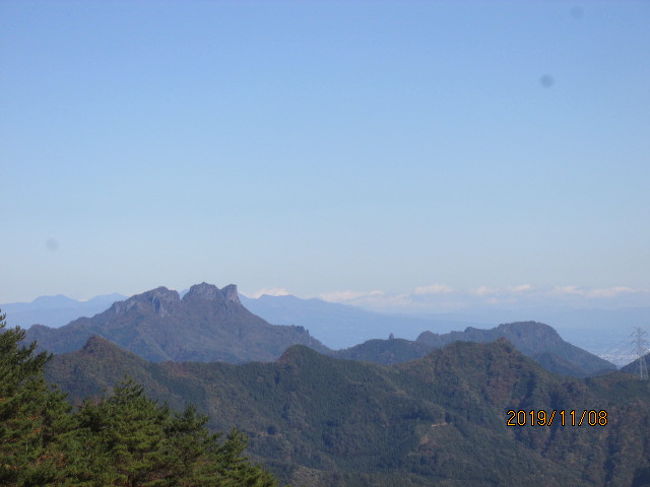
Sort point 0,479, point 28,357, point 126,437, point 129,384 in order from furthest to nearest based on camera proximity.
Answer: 1. point 129,384
2. point 28,357
3. point 126,437
4. point 0,479

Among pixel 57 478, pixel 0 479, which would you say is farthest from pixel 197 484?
pixel 0 479

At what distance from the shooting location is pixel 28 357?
76.8 m

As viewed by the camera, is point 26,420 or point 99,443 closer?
point 26,420

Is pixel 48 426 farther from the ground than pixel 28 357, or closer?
closer

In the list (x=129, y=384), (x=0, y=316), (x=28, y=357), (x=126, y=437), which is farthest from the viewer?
(x=129, y=384)

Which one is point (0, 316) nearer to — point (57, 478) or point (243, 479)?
point (57, 478)

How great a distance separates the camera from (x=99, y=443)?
66500mm

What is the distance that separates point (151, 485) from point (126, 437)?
4.75 meters

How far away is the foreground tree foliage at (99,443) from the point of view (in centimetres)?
5762

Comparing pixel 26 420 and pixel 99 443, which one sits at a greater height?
pixel 26 420

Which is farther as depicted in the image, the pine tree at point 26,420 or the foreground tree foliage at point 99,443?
the foreground tree foliage at point 99,443

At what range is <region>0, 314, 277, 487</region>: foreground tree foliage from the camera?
57625mm

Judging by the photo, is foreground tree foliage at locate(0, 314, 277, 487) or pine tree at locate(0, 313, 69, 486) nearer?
pine tree at locate(0, 313, 69, 486)

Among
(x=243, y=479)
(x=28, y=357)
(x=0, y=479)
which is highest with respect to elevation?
(x=28, y=357)
